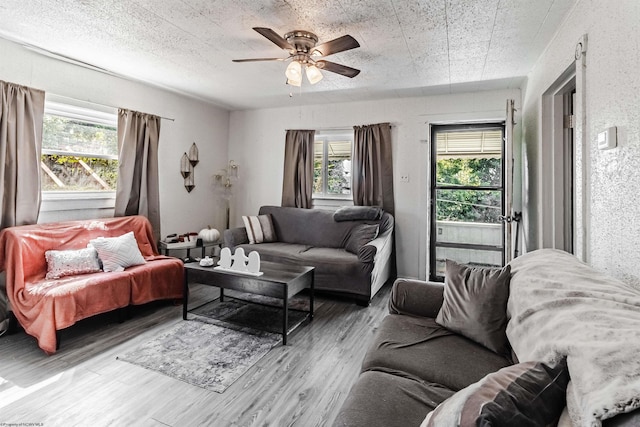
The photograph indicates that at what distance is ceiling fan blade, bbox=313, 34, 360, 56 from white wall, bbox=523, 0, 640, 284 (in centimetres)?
134

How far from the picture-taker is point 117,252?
310 cm

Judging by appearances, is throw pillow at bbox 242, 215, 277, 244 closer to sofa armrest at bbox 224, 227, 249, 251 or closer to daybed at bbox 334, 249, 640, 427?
sofa armrest at bbox 224, 227, 249, 251

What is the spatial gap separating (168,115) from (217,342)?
312 cm

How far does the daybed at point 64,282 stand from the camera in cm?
244

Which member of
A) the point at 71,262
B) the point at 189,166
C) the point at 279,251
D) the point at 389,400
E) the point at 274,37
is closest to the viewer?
the point at 389,400

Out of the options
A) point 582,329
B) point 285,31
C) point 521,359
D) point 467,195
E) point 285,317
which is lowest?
point 285,317

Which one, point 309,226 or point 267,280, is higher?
point 309,226

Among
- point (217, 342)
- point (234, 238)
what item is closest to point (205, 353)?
point (217, 342)

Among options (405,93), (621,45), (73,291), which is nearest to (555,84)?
(621,45)

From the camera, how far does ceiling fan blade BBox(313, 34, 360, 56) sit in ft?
7.22

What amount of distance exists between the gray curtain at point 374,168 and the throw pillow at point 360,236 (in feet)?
1.84

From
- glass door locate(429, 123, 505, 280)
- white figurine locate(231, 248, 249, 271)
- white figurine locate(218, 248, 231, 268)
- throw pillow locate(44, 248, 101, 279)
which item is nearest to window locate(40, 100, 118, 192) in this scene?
throw pillow locate(44, 248, 101, 279)

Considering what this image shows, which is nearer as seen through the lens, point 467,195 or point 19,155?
point 19,155

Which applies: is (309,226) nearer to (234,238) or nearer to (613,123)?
(234,238)
